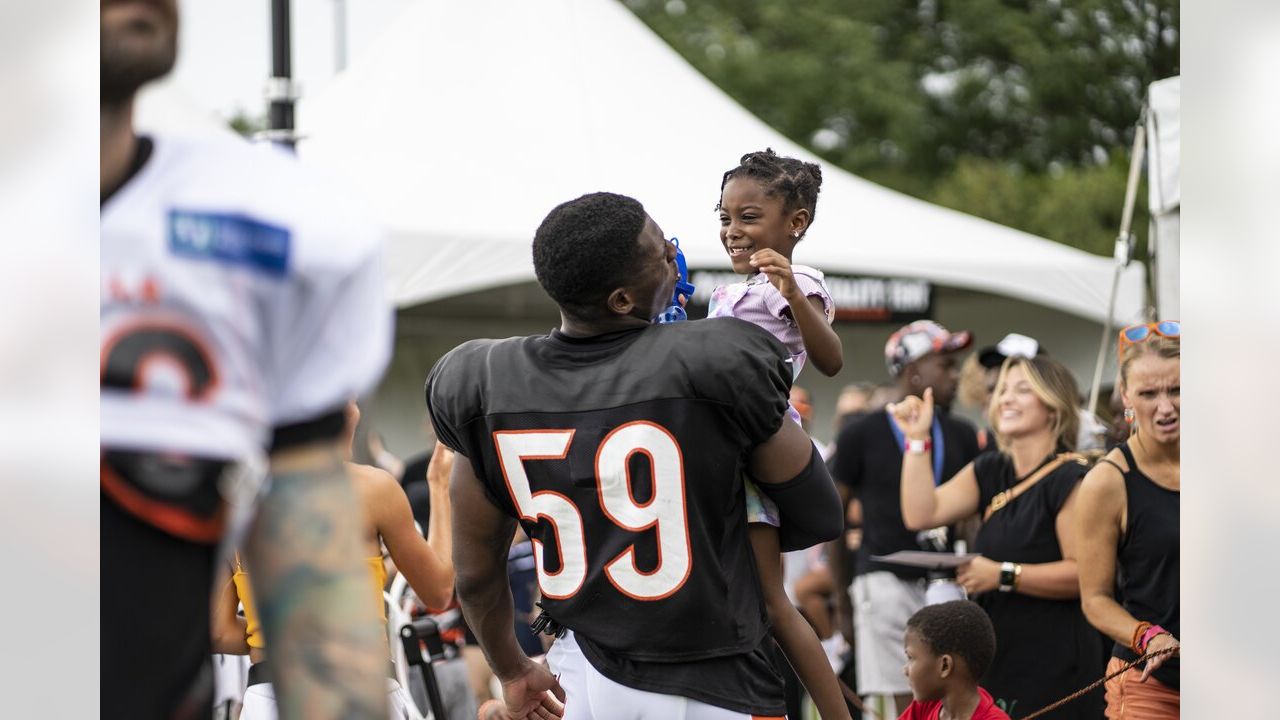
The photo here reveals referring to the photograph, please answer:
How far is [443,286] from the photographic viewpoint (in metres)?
9.66

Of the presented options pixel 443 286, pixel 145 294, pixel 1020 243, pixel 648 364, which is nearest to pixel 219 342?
pixel 145 294

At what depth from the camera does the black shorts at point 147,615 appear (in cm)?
142

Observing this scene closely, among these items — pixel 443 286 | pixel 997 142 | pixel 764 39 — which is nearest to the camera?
pixel 443 286

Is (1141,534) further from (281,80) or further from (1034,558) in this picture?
(281,80)

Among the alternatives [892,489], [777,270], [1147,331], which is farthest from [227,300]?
[892,489]

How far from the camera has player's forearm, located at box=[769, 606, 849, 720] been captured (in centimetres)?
301

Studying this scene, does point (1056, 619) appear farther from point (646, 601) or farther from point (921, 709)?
point (646, 601)

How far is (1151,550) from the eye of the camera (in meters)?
4.05

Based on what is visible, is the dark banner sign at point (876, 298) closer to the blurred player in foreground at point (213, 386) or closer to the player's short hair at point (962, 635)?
the player's short hair at point (962, 635)

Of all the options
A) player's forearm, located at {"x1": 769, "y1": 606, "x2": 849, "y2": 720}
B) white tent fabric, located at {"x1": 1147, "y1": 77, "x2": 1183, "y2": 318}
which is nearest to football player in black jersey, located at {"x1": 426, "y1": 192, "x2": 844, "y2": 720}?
player's forearm, located at {"x1": 769, "y1": 606, "x2": 849, "y2": 720}

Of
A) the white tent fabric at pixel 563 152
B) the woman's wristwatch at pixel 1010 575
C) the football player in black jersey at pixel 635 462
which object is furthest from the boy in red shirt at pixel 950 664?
the white tent fabric at pixel 563 152

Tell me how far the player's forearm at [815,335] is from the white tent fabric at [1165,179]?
4.23 m
